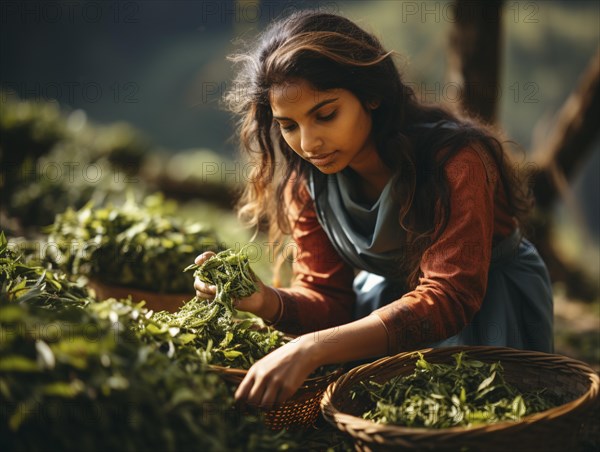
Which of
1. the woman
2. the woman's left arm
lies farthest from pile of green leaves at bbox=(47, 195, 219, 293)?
the woman's left arm

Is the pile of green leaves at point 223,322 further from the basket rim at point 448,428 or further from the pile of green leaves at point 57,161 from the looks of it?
the pile of green leaves at point 57,161

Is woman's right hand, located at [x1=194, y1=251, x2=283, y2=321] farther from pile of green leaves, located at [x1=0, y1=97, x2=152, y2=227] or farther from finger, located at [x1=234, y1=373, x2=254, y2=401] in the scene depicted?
pile of green leaves, located at [x1=0, y1=97, x2=152, y2=227]

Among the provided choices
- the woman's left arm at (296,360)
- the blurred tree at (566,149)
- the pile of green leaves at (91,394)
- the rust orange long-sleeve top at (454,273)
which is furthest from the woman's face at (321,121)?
the blurred tree at (566,149)

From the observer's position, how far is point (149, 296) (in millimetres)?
2801

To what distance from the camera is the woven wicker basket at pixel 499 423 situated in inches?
54.2

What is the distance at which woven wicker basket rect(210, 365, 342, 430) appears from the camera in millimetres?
1686

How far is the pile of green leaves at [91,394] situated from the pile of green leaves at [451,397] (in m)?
0.40

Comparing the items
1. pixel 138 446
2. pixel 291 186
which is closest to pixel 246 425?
pixel 138 446

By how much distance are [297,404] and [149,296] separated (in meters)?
1.22

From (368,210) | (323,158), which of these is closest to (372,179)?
(368,210)

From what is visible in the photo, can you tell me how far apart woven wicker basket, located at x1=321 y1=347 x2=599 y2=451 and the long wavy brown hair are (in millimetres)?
396

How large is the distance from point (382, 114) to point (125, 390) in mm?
1334

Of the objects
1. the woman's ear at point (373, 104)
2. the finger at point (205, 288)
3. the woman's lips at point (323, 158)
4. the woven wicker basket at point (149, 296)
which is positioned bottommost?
the woven wicker basket at point (149, 296)

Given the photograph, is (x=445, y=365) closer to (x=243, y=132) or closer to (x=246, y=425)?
(x=246, y=425)
